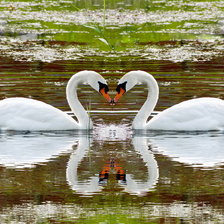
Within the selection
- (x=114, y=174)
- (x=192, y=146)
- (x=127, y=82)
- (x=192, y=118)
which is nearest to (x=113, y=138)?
(x=192, y=146)

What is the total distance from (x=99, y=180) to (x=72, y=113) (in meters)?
4.61

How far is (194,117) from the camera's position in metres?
11.9

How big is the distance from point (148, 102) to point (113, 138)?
53.7 inches

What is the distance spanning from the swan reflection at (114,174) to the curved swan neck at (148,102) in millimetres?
1362

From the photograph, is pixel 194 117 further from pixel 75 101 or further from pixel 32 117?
pixel 32 117

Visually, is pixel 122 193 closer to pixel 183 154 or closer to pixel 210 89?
pixel 183 154

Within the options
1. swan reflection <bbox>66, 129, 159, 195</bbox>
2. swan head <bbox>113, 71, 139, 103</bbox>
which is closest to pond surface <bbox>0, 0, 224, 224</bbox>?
swan reflection <bbox>66, 129, 159, 195</bbox>

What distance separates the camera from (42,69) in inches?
674

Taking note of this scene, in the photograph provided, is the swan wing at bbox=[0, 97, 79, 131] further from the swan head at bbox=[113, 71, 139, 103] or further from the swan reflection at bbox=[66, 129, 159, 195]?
the swan reflection at bbox=[66, 129, 159, 195]

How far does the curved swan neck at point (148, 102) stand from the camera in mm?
11992

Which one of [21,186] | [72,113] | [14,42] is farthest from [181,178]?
[14,42]

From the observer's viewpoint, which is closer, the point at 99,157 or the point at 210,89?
the point at 99,157

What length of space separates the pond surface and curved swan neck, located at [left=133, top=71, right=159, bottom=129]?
0.76 feet

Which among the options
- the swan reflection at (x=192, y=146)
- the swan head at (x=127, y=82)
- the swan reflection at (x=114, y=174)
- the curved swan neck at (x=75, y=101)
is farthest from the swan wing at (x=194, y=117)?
the swan reflection at (x=114, y=174)
